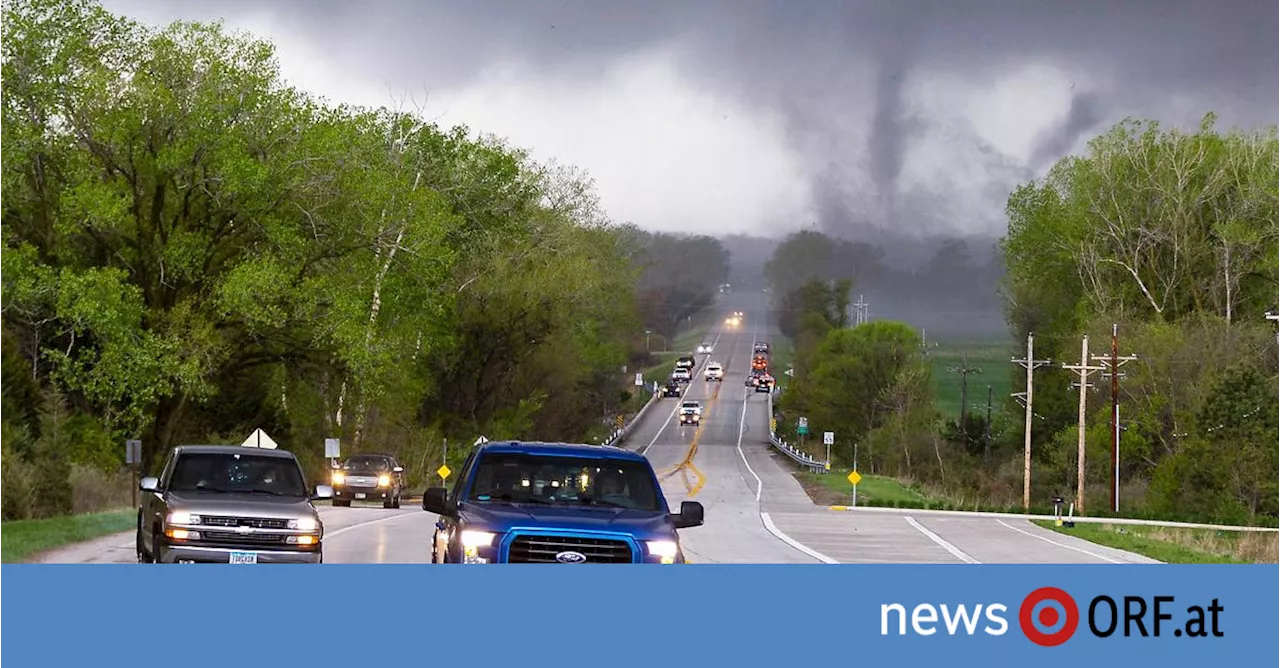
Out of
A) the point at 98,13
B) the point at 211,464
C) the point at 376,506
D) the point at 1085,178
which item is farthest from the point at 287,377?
the point at 1085,178

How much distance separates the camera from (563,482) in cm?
1456

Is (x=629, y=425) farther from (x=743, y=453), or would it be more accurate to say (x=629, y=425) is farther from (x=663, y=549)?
(x=663, y=549)

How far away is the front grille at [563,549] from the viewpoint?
43.1ft

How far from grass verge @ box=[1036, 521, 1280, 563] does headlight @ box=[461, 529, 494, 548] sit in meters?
23.9

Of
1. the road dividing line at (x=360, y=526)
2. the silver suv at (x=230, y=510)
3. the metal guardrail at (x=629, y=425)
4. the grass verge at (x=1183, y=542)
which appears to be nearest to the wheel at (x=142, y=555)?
the silver suv at (x=230, y=510)

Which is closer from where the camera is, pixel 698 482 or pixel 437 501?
pixel 437 501

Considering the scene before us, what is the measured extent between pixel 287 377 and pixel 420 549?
3201 cm

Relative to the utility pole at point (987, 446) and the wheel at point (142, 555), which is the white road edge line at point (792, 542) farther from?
the utility pole at point (987, 446)

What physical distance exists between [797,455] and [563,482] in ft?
304

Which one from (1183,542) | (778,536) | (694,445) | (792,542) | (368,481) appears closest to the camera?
(792,542)

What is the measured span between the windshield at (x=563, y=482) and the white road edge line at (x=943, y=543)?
1742cm

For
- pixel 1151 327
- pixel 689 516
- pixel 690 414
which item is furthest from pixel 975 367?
pixel 689 516
